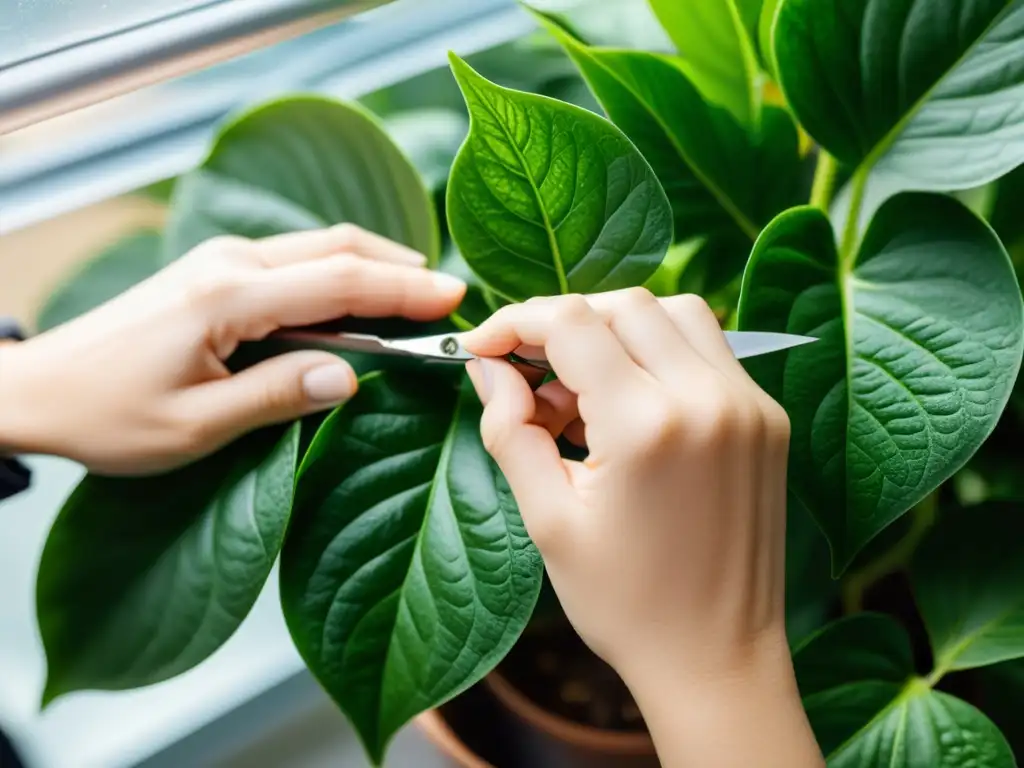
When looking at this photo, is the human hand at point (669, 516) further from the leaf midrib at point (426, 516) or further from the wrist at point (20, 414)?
the wrist at point (20, 414)

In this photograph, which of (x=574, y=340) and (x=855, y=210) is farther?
(x=855, y=210)

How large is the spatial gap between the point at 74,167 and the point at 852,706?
60 centimetres

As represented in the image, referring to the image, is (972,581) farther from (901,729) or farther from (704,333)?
(704,333)

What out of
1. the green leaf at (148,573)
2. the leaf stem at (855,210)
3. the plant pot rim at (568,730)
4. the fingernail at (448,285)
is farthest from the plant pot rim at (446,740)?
the leaf stem at (855,210)

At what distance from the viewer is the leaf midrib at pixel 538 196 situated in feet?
1.28

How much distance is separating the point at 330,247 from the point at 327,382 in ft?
0.31

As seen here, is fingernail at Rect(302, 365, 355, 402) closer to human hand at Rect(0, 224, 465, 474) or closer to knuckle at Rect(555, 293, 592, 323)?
human hand at Rect(0, 224, 465, 474)

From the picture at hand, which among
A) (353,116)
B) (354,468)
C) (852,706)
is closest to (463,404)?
(354,468)

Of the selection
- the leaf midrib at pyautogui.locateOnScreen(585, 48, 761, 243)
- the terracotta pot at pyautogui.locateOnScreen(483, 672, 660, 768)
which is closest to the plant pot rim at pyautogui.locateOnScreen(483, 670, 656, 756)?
the terracotta pot at pyautogui.locateOnScreen(483, 672, 660, 768)

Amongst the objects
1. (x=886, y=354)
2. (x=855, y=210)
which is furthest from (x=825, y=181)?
(x=886, y=354)

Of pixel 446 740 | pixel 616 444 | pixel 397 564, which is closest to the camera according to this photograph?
pixel 616 444

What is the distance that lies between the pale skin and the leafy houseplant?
0.04 metres

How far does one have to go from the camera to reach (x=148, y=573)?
0.47 meters

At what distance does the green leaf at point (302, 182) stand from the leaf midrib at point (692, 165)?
0.40ft
